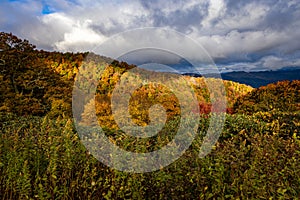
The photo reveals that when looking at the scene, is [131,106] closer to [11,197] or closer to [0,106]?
[0,106]

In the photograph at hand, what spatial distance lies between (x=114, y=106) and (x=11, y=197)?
853 centimetres

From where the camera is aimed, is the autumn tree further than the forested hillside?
Yes

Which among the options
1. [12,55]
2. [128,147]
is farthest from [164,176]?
[12,55]

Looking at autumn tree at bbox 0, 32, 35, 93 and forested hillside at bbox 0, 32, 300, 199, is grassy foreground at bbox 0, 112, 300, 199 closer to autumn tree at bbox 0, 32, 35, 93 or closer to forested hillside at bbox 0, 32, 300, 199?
forested hillside at bbox 0, 32, 300, 199

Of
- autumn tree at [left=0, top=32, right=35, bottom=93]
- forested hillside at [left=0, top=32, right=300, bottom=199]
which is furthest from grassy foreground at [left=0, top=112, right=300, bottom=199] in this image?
autumn tree at [left=0, top=32, right=35, bottom=93]

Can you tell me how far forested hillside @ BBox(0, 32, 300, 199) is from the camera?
2.84 m

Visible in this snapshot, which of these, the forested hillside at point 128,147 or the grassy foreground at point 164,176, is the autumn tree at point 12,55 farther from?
the grassy foreground at point 164,176

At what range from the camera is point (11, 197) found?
10.6 ft

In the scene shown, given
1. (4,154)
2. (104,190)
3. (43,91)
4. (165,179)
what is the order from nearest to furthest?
(165,179) < (104,190) < (4,154) < (43,91)

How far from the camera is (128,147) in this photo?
3.73 metres

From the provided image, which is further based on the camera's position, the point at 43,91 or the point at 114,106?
the point at 43,91

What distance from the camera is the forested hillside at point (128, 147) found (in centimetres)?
284

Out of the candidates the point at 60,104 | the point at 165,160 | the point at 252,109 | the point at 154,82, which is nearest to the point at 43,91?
the point at 60,104

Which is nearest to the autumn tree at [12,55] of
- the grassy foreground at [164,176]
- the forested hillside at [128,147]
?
the forested hillside at [128,147]
